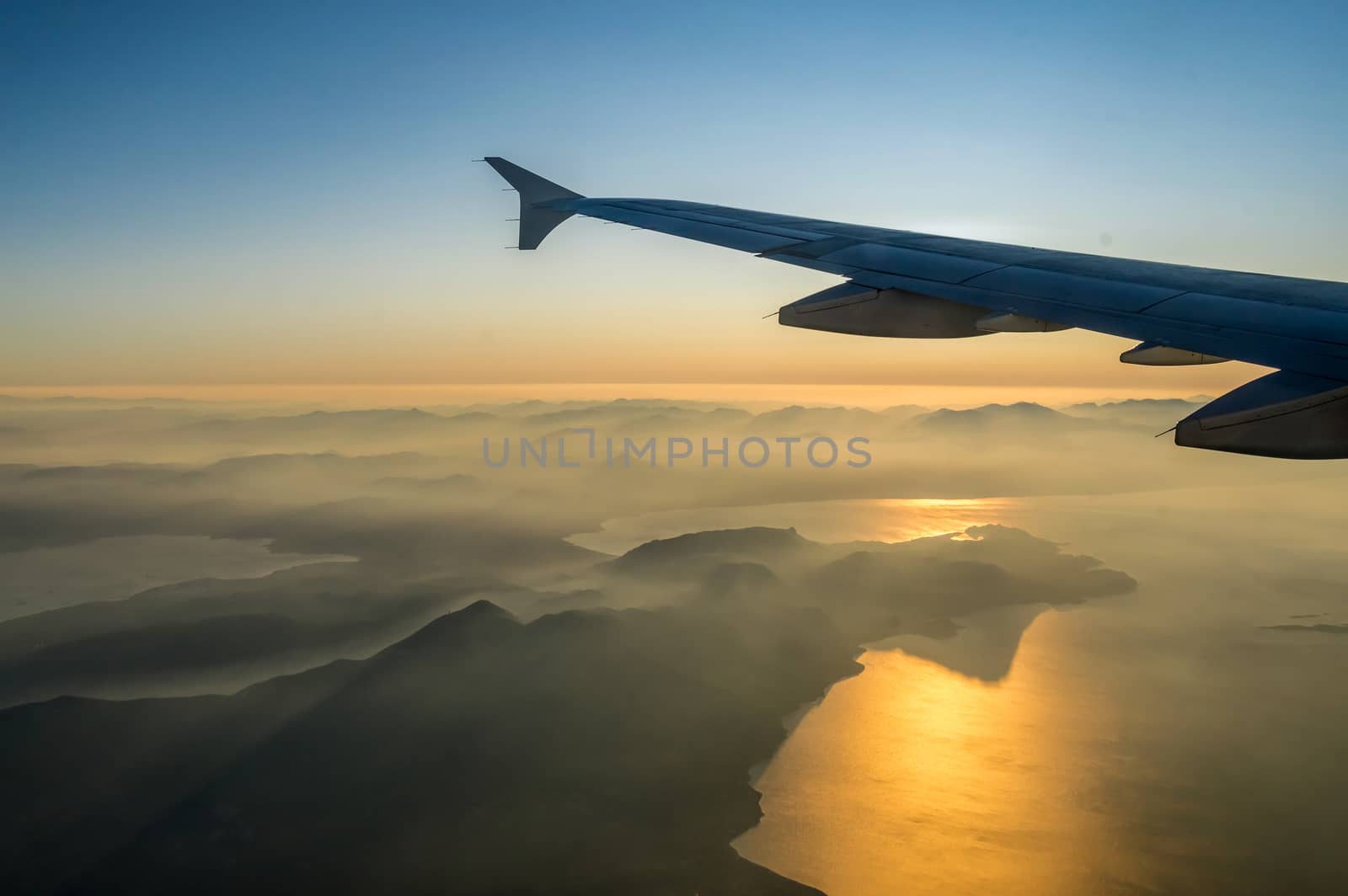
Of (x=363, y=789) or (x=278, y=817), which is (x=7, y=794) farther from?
(x=363, y=789)

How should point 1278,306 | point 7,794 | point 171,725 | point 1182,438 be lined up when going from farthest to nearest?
1. point 171,725
2. point 7,794
3. point 1278,306
4. point 1182,438

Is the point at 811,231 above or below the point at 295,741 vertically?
above

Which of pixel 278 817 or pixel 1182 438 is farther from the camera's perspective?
pixel 278 817

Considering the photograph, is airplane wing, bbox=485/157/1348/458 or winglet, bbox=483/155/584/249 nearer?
airplane wing, bbox=485/157/1348/458

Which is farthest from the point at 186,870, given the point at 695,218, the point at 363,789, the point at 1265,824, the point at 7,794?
the point at 1265,824

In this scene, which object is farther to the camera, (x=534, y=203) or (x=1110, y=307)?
(x=534, y=203)
